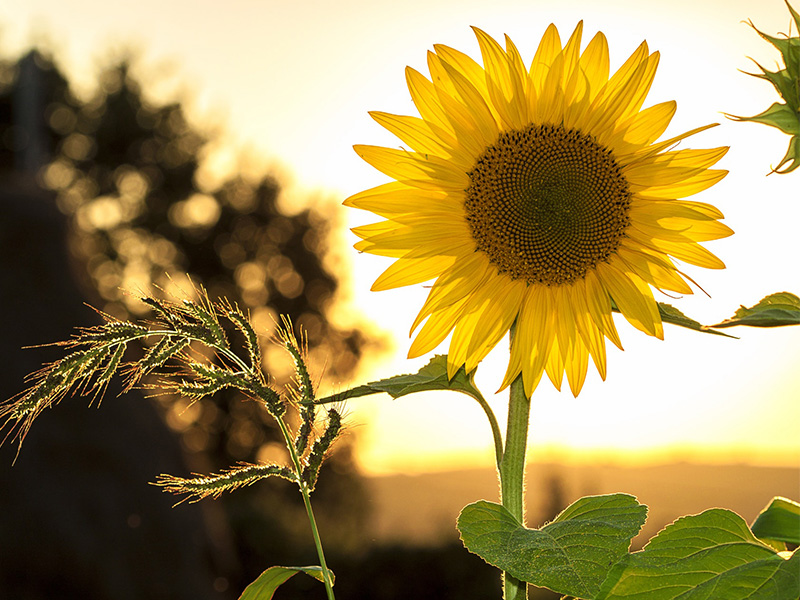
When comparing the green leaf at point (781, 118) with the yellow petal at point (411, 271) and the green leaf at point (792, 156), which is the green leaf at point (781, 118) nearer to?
the green leaf at point (792, 156)

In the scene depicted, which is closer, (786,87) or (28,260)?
(786,87)

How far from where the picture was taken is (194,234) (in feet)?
64.1

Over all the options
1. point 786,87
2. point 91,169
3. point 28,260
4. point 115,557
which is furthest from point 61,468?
point 91,169

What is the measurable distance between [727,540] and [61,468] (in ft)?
29.3

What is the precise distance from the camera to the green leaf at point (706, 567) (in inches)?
50.7

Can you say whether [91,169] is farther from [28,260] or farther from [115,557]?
[115,557]

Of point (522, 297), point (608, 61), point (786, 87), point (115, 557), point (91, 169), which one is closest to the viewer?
point (786, 87)

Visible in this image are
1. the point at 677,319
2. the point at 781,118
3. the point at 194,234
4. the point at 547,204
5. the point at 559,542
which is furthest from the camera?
the point at 194,234

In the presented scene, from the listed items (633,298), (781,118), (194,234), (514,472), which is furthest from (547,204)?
(194,234)

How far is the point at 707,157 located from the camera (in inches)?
65.7

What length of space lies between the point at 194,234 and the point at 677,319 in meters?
18.8

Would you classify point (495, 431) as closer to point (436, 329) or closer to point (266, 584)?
point (436, 329)

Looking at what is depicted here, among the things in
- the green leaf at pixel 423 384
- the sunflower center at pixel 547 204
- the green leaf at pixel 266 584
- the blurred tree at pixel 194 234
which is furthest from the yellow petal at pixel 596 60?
the blurred tree at pixel 194 234

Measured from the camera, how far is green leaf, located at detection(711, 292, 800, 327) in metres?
1.29
